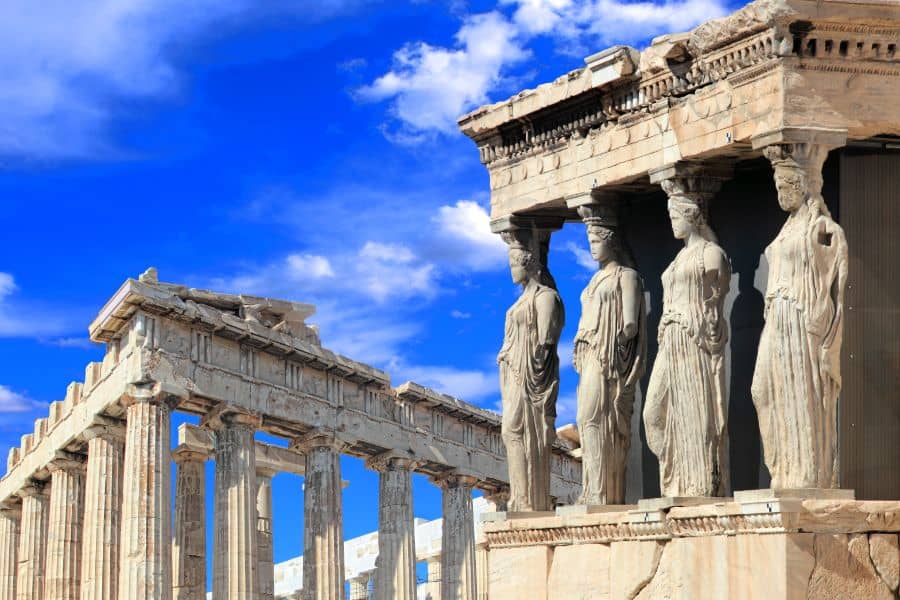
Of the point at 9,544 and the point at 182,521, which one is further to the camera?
the point at 9,544

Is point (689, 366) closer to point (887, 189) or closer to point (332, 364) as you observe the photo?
point (887, 189)

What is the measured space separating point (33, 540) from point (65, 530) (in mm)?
4620

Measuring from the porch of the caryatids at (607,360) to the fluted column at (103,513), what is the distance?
25085 mm

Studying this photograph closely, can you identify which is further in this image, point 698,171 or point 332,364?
point 332,364

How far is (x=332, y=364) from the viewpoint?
43.8 m

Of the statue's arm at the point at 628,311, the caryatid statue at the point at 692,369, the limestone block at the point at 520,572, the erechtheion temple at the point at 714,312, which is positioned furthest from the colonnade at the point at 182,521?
the caryatid statue at the point at 692,369

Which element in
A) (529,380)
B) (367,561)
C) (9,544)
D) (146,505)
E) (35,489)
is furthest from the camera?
(367,561)

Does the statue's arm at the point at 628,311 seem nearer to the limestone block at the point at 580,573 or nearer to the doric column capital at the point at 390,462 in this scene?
the limestone block at the point at 580,573

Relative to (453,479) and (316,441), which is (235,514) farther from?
(453,479)

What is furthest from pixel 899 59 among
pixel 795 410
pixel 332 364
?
pixel 332 364

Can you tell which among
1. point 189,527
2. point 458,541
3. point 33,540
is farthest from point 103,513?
point 458,541

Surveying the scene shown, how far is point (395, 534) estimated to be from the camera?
47.2 m

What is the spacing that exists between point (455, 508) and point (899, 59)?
3701cm

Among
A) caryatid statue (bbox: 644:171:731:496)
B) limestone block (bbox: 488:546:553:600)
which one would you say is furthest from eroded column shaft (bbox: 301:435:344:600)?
caryatid statue (bbox: 644:171:731:496)
